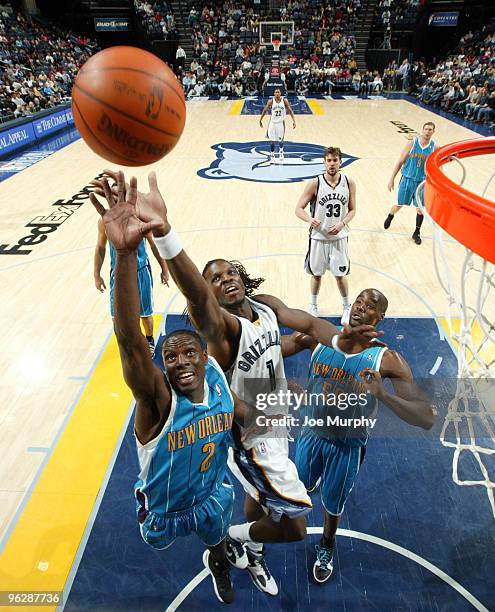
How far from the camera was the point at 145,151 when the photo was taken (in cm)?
220

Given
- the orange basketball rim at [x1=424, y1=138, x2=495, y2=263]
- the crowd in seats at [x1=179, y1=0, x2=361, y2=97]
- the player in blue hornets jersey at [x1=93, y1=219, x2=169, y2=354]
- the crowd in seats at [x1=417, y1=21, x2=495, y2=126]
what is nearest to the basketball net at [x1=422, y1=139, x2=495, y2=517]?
the orange basketball rim at [x1=424, y1=138, x2=495, y2=263]

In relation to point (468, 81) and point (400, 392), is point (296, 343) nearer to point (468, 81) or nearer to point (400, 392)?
point (400, 392)

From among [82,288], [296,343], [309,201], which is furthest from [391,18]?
[296,343]

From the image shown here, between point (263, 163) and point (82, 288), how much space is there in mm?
6271

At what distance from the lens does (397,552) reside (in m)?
2.64

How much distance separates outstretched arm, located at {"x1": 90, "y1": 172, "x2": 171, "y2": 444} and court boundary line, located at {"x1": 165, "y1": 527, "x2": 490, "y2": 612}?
1.28 meters

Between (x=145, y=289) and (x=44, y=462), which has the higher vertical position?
(x=145, y=289)

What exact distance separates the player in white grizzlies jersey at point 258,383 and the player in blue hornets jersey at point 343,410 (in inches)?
4.3

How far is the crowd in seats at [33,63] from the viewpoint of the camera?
45.3 feet

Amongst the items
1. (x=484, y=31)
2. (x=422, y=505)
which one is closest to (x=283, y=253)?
(x=422, y=505)

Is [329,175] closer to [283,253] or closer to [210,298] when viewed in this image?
[283,253]

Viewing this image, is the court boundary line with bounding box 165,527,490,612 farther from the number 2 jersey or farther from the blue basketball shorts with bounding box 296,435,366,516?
the number 2 jersey

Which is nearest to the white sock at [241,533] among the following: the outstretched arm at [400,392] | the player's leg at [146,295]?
the outstretched arm at [400,392]

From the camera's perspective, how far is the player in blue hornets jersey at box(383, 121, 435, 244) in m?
6.02
